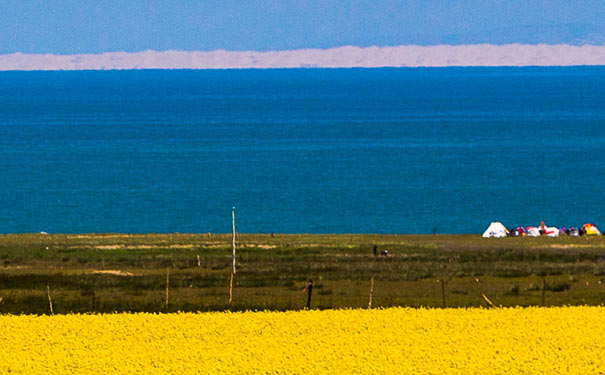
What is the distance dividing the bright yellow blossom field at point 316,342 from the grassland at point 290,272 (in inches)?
164

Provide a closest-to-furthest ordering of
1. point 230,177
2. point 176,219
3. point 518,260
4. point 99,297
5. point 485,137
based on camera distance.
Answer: point 99,297 → point 518,260 → point 176,219 → point 230,177 → point 485,137

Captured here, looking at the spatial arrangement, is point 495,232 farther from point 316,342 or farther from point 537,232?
point 316,342

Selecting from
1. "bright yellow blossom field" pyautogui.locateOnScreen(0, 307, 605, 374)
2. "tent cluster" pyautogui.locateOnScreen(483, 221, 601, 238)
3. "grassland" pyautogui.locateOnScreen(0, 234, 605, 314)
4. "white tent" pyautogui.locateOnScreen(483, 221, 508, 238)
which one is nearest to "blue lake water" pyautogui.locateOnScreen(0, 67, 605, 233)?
"tent cluster" pyautogui.locateOnScreen(483, 221, 601, 238)

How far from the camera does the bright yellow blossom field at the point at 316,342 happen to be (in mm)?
26062

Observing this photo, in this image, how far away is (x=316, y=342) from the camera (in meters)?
28.7

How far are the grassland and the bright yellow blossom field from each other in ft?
13.7

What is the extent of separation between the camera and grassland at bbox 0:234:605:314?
1497 inches

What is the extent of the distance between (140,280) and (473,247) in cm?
2480

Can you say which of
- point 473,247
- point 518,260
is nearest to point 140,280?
point 518,260

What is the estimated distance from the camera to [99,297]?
39031 millimetres

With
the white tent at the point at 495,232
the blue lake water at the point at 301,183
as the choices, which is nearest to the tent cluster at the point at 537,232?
the white tent at the point at 495,232

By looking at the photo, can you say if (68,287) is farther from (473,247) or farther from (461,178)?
(461,178)

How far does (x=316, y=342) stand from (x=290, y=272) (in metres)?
21.0

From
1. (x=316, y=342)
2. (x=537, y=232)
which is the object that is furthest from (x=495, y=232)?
(x=316, y=342)
